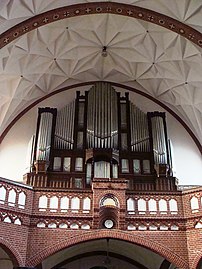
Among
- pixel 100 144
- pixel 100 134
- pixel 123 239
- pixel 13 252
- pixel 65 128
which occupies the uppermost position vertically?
pixel 65 128

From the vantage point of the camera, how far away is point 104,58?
1841 cm

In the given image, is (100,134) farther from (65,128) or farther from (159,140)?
(159,140)

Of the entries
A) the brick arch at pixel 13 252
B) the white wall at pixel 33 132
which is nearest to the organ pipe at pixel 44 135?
A: the white wall at pixel 33 132

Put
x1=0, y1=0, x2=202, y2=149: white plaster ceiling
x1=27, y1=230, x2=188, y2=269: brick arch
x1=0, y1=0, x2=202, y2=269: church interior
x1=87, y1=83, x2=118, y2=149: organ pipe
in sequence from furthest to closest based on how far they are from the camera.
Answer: x1=87, y1=83, x2=118, y2=149: organ pipe
x1=0, y1=0, x2=202, y2=149: white plaster ceiling
x1=0, y1=0, x2=202, y2=269: church interior
x1=27, y1=230, x2=188, y2=269: brick arch

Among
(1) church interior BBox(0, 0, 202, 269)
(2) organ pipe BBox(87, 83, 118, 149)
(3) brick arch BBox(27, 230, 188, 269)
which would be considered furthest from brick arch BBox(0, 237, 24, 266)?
(2) organ pipe BBox(87, 83, 118, 149)

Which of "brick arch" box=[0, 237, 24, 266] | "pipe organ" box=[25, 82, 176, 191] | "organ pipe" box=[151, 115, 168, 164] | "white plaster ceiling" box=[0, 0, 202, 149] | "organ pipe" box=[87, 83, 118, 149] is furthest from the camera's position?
"organ pipe" box=[87, 83, 118, 149]

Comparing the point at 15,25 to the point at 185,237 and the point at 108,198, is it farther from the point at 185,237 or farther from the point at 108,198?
the point at 185,237

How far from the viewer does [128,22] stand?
15.8 meters

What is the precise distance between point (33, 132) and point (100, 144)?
3.27 m

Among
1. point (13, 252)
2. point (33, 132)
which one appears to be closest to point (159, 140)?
point (33, 132)

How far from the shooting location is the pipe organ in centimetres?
1621

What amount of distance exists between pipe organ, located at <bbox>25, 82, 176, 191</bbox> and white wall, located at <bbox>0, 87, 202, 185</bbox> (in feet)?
2.60

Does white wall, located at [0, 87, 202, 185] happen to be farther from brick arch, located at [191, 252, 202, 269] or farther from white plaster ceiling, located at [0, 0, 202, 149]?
brick arch, located at [191, 252, 202, 269]

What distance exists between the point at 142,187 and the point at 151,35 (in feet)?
19.6
